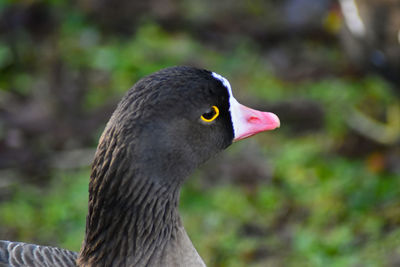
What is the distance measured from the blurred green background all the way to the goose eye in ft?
6.82

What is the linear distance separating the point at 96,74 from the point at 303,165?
2.56 m

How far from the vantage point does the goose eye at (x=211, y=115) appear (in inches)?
128

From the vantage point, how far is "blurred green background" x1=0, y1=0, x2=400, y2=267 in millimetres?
5488

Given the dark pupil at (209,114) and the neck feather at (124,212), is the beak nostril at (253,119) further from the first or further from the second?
the neck feather at (124,212)

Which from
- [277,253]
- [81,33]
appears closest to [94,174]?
[277,253]

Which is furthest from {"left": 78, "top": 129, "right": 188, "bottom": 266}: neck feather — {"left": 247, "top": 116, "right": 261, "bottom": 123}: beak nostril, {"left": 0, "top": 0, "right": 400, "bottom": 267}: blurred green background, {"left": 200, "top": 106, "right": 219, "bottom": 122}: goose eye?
{"left": 0, "top": 0, "right": 400, "bottom": 267}: blurred green background

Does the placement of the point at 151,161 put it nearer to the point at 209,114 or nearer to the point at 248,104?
the point at 209,114

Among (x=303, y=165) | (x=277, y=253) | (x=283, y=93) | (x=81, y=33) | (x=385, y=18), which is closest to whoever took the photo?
(x=277, y=253)

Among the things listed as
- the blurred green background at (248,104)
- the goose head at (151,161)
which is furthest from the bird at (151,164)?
the blurred green background at (248,104)

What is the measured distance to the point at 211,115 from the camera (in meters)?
3.27

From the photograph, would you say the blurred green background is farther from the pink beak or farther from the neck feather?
the neck feather

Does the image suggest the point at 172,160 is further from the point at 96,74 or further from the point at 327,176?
the point at 96,74

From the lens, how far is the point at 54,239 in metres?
5.48

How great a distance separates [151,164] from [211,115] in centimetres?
41
